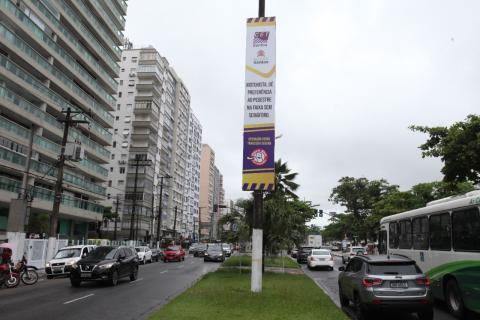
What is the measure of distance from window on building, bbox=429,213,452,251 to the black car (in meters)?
12.5

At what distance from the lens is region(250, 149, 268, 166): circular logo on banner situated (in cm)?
1559

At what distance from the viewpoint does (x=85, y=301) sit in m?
14.0

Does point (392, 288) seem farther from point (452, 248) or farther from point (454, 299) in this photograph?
point (452, 248)

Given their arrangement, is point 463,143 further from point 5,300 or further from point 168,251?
point 168,251

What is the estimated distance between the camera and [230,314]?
35.6 feet

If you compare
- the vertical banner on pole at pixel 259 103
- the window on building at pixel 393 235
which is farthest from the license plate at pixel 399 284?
the window on building at pixel 393 235

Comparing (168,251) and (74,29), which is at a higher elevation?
(74,29)

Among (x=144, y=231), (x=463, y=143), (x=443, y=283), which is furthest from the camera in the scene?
(x=144, y=231)

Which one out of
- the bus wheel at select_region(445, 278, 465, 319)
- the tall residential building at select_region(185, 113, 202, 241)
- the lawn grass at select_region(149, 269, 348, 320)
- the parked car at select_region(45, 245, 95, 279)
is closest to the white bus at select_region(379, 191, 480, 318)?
the bus wheel at select_region(445, 278, 465, 319)

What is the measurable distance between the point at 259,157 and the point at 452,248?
21.7 ft

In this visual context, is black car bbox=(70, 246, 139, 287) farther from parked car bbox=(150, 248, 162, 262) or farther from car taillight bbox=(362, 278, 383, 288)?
parked car bbox=(150, 248, 162, 262)

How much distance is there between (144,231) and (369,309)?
7072 centimetres

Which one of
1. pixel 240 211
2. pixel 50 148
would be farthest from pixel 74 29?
pixel 240 211

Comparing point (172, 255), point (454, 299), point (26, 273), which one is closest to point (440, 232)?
point (454, 299)
